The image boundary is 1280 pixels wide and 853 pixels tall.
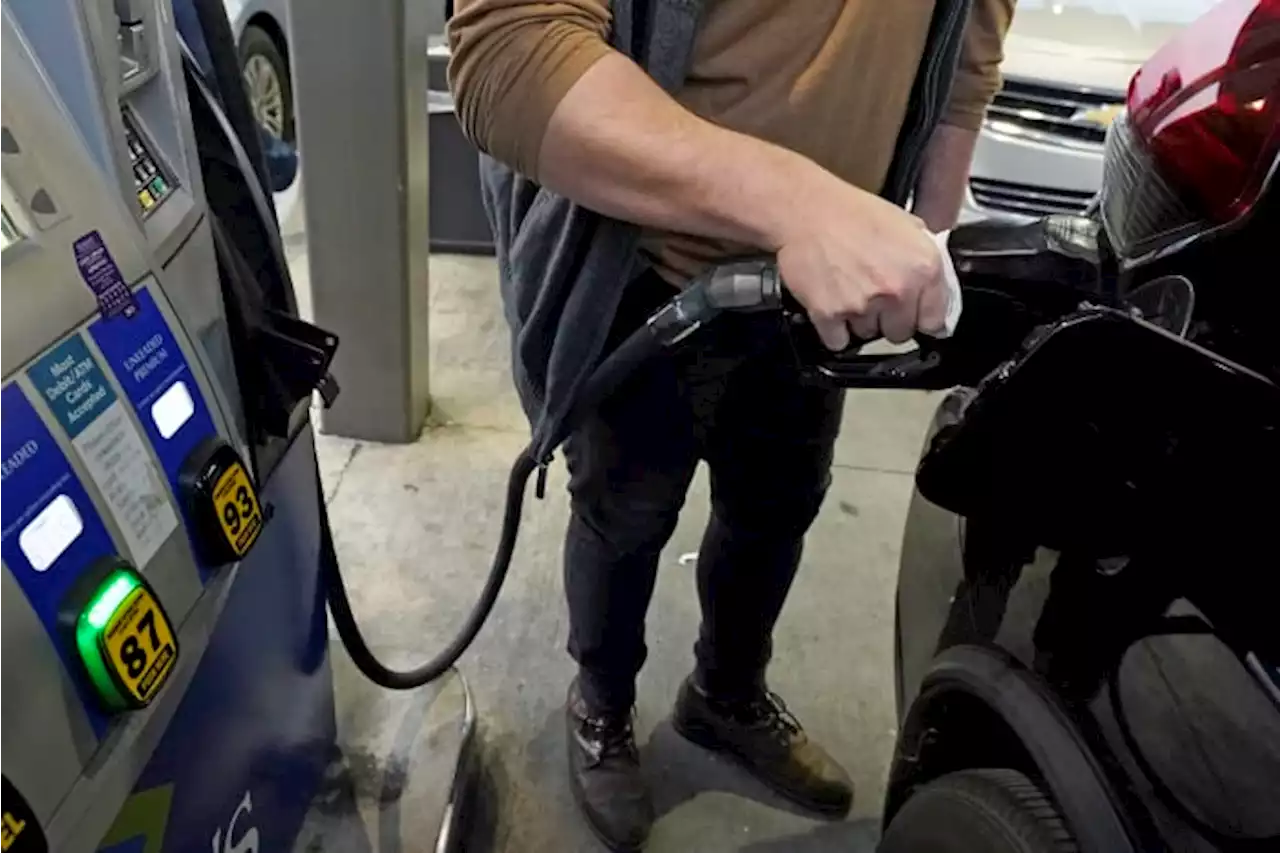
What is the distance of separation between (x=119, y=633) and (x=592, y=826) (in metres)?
1.05

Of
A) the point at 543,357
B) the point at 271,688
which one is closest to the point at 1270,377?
the point at 543,357

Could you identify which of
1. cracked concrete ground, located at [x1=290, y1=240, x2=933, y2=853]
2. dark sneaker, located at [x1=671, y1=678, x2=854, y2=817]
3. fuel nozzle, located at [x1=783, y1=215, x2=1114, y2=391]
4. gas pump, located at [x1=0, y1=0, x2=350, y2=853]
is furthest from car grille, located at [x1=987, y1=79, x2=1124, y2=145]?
gas pump, located at [x1=0, y1=0, x2=350, y2=853]

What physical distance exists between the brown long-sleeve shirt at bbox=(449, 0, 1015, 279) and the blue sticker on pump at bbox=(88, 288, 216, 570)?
0.94 ft

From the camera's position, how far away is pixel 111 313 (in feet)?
2.46

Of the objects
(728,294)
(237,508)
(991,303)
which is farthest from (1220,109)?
(237,508)

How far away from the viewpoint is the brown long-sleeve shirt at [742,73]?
35.7 inches

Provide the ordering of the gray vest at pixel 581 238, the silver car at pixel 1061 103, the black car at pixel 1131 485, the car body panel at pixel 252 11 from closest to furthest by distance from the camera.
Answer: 1. the black car at pixel 1131 485
2. the gray vest at pixel 581 238
3. the silver car at pixel 1061 103
4. the car body panel at pixel 252 11

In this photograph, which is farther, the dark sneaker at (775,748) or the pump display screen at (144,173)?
the dark sneaker at (775,748)

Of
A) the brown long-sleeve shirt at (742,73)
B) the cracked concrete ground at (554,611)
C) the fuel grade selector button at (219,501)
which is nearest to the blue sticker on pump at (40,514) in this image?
the fuel grade selector button at (219,501)

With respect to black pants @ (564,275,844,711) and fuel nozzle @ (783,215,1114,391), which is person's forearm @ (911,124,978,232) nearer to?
black pants @ (564,275,844,711)

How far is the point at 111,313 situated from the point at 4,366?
4.2 inches

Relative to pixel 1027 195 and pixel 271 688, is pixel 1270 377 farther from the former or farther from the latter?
pixel 1027 195

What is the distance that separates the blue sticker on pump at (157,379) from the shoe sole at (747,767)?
1078 mm

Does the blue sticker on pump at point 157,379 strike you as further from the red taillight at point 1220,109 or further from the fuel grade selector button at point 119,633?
the red taillight at point 1220,109
